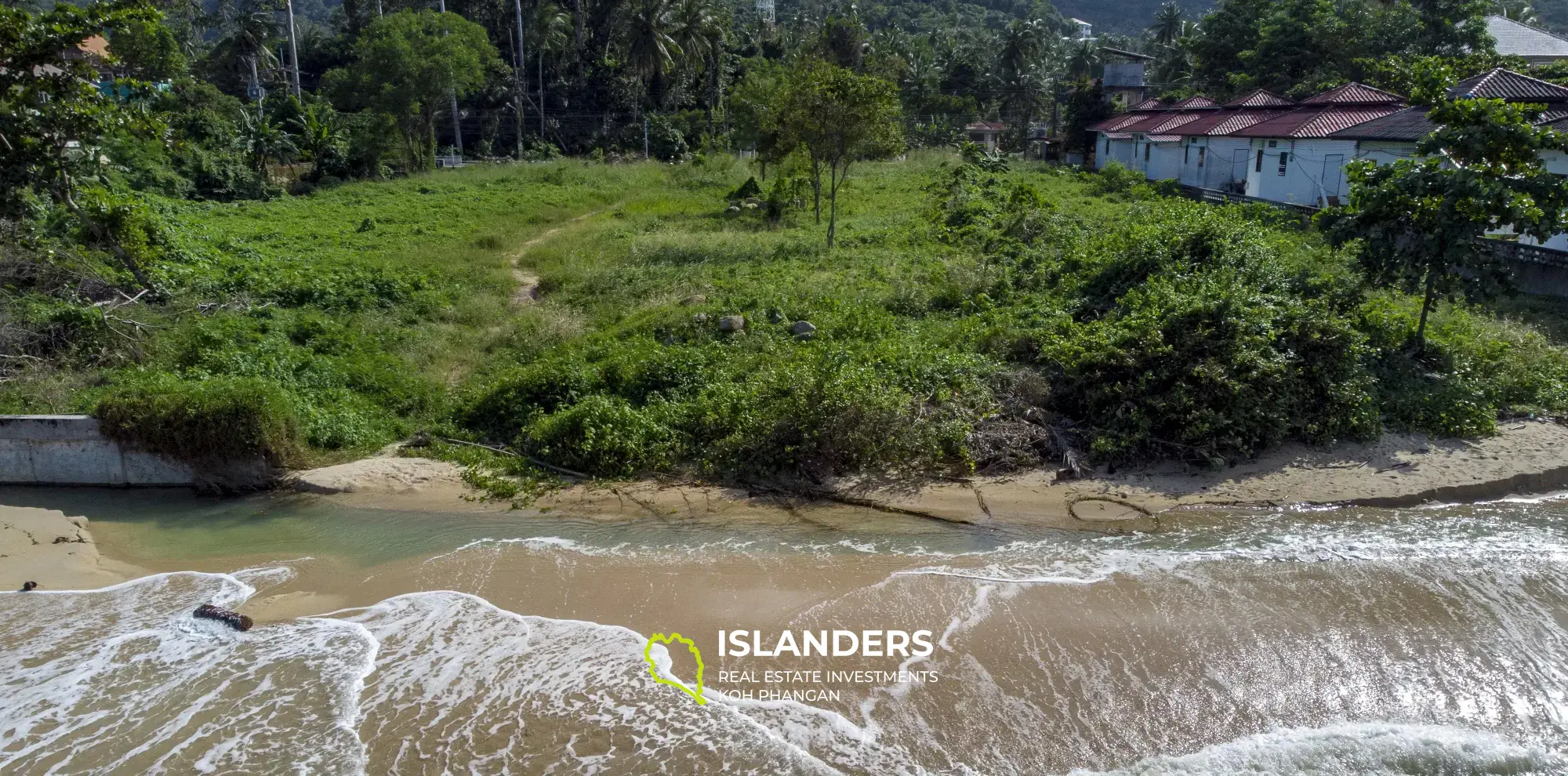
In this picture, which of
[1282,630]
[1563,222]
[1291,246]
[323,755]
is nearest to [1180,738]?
[1282,630]

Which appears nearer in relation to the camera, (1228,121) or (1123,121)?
(1228,121)

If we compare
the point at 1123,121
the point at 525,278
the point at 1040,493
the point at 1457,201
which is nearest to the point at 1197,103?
the point at 1123,121

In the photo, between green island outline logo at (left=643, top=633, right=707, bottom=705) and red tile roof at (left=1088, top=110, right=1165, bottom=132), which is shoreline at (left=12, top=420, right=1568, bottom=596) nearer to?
green island outline logo at (left=643, top=633, right=707, bottom=705)

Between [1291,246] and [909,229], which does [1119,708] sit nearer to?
[1291,246]

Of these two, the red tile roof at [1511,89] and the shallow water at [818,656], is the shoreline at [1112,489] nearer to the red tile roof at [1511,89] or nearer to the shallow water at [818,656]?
the shallow water at [818,656]

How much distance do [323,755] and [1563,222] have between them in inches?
603

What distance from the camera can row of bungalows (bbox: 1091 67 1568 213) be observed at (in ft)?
66.8

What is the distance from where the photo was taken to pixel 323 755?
686 centimetres

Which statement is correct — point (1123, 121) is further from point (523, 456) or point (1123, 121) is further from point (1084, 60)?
point (523, 456)

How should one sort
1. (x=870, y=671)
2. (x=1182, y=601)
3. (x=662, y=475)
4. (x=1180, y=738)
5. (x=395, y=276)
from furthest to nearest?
(x=395, y=276) → (x=662, y=475) → (x=1182, y=601) → (x=870, y=671) → (x=1180, y=738)

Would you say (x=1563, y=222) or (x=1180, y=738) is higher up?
(x=1563, y=222)

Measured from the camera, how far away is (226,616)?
8.43 metres

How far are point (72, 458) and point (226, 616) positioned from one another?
5382mm

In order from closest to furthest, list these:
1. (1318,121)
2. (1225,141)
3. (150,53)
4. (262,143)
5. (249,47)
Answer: (1318,121) < (1225,141) < (262,143) < (150,53) < (249,47)
